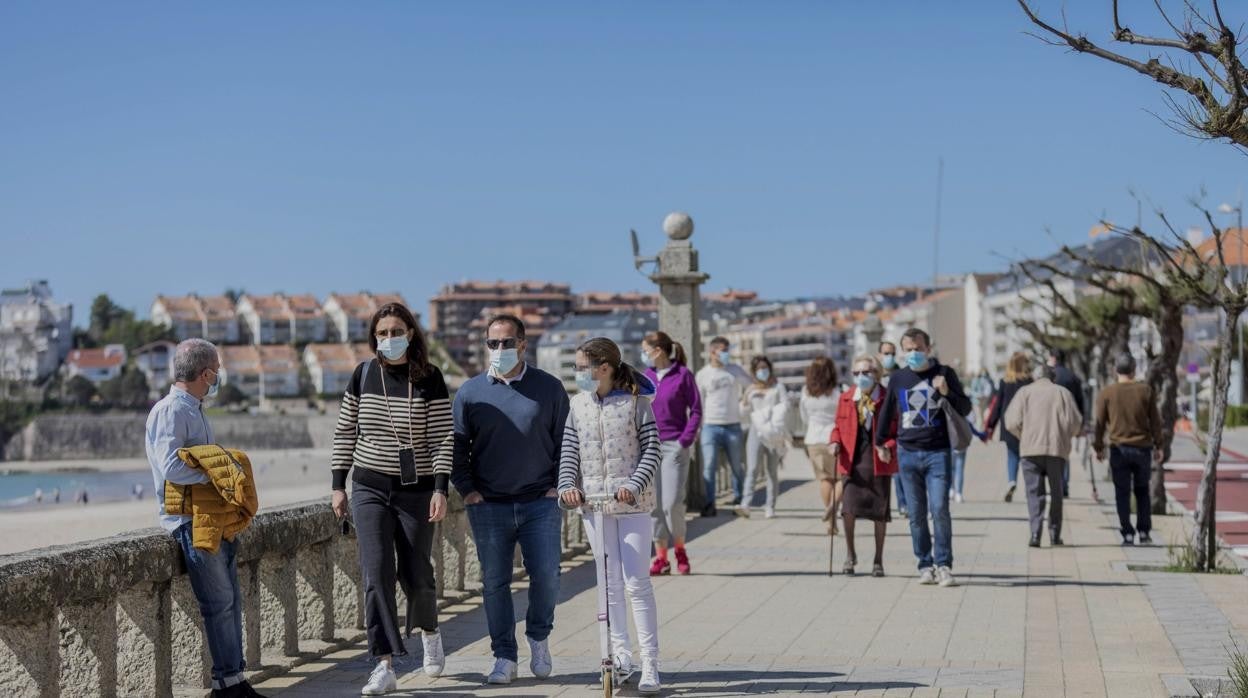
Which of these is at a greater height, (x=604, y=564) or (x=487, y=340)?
(x=487, y=340)

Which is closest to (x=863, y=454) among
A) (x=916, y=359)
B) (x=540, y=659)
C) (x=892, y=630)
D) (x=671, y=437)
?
(x=916, y=359)

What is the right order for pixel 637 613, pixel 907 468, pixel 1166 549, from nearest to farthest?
pixel 637 613
pixel 907 468
pixel 1166 549

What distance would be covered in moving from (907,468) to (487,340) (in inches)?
188

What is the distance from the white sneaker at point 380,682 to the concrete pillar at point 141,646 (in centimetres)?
93

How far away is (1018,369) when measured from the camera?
19203 millimetres

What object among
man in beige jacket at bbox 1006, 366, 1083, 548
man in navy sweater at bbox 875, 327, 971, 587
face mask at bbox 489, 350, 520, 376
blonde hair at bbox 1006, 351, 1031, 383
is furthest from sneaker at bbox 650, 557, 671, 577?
blonde hair at bbox 1006, 351, 1031, 383

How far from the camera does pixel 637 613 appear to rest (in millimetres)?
8219

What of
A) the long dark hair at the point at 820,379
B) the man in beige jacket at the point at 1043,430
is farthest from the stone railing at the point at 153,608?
the man in beige jacket at the point at 1043,430

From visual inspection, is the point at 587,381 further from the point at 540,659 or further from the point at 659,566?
the point at 659,566

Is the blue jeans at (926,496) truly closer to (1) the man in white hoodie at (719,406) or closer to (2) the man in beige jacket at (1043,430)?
(2) the man in beige jacket at (1043,430)

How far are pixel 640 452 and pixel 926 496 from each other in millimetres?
4912

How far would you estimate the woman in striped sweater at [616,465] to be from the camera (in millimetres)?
8250

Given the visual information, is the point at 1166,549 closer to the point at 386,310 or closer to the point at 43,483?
the point at 386,310

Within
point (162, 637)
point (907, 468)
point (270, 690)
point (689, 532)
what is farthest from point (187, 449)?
point (689, 532)
